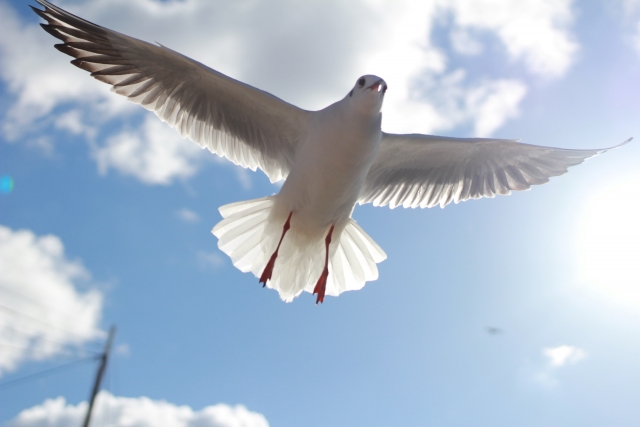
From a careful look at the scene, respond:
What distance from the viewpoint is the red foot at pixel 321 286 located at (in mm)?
5617

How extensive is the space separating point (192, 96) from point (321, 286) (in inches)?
86.1

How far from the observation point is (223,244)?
5.64 m

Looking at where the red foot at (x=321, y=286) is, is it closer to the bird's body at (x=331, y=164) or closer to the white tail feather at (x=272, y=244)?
the white tail feather at (x=272, y=244)

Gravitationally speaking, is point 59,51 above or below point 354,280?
above

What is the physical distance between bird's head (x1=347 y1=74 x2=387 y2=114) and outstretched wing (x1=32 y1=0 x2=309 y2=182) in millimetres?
657

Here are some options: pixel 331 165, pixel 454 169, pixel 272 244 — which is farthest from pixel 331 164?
pixel 454 169

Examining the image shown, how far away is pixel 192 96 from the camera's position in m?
5.62

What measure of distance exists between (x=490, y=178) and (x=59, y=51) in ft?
14.3

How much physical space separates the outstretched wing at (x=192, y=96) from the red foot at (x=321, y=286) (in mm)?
1136

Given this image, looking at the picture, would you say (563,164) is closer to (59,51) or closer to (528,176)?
(528,176)

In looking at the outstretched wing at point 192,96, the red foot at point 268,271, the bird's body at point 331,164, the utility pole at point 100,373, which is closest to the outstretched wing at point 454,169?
the bird's body at point 331,164

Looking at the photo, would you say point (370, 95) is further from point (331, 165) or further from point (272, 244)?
point (272, 244)

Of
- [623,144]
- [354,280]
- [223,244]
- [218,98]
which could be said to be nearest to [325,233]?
[354,280]

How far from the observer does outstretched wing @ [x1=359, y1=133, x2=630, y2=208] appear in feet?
19.2
